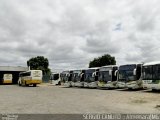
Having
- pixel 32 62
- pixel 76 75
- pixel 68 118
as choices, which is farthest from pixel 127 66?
pixel 32 62

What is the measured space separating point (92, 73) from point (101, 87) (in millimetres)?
3135

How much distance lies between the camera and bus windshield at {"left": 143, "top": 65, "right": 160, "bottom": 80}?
29.2m

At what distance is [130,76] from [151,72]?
12.1 feet

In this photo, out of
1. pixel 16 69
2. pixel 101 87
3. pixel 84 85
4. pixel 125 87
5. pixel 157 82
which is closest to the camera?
pixel 157 82

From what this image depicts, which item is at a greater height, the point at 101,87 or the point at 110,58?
the point at 110,58

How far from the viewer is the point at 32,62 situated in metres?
114

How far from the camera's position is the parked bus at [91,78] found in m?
42.8

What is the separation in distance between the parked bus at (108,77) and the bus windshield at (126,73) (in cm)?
118

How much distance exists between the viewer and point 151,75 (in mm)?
30234

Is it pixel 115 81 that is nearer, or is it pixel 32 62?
pixel 115 81

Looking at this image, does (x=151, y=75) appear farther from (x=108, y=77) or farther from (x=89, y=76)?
(x=89, y=76)

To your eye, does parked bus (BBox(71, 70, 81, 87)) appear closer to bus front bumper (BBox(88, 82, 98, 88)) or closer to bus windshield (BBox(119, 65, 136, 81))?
bus front bumper (BBox(88, 82, 98, 88))

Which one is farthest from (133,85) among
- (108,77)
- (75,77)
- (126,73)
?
(75,77)

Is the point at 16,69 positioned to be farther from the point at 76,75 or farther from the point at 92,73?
the point at 92,73
